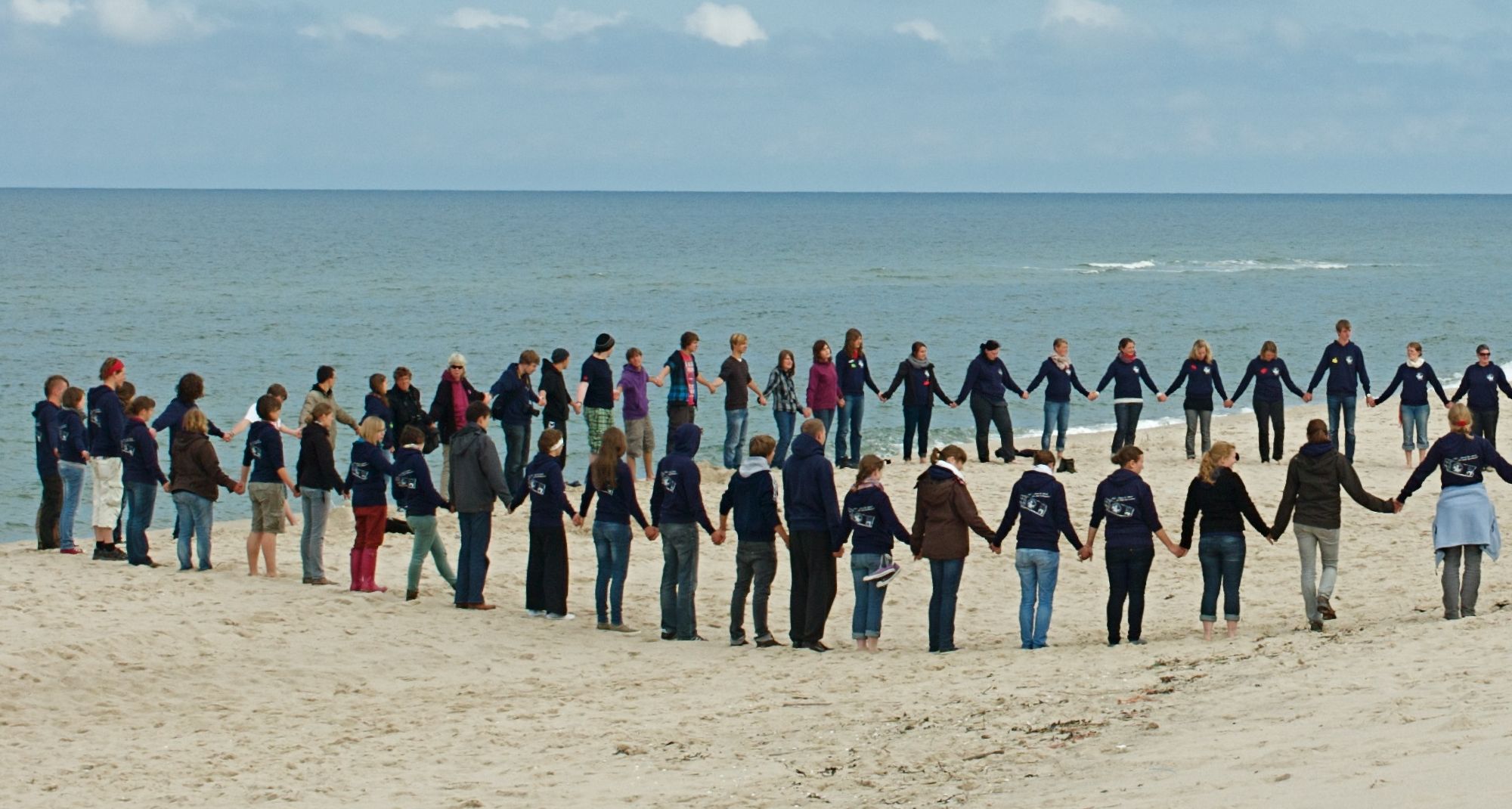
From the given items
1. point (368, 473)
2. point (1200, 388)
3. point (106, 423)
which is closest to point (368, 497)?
point (368, 473)

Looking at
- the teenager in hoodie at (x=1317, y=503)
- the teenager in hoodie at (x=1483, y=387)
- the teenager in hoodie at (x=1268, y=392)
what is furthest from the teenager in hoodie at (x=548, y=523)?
the teenager in hoodie at (x=1483, y=387)

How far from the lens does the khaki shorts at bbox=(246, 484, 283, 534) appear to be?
13781 millimetres

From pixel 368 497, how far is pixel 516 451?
169 inches

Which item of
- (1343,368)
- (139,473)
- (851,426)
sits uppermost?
(1343,368)

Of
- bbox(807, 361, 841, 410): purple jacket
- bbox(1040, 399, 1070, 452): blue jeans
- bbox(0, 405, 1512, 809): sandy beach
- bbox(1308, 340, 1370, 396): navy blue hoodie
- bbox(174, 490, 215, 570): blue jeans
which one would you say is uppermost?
bbox(1308, 340, 1370, 396): navy blue hoodie

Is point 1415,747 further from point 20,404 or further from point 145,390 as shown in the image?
point 145,390

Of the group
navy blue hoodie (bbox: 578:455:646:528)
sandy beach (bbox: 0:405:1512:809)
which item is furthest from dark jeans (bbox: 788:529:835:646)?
navy blue hoodie (bbox: 578:455:646:528)

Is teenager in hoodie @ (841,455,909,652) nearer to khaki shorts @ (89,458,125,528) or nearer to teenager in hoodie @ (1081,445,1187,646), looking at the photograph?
teenager in hoodie @ (1081,445,1187,646)

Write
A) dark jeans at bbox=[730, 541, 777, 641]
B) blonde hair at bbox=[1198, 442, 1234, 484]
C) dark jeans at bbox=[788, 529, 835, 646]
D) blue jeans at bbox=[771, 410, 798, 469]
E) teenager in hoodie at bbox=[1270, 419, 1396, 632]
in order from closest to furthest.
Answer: blonde hair at bbox=[1198, 442, 1234, 484] → teenager in hoodie at bbox=[1270, 419, 1396, 632] → dark jeans at bbox=[788, 529, 835, 646] → dark jeans at bbox=[730, 541, 777, 641] → blue jeans at bbox=[771, 410, 798, 469]

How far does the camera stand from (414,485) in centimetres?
1309

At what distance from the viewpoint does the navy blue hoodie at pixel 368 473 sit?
1314 centimetres

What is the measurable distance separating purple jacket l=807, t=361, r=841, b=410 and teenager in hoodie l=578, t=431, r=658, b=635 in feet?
20.2

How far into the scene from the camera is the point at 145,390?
3791 centimetres

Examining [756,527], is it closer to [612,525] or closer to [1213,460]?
[612,525]
